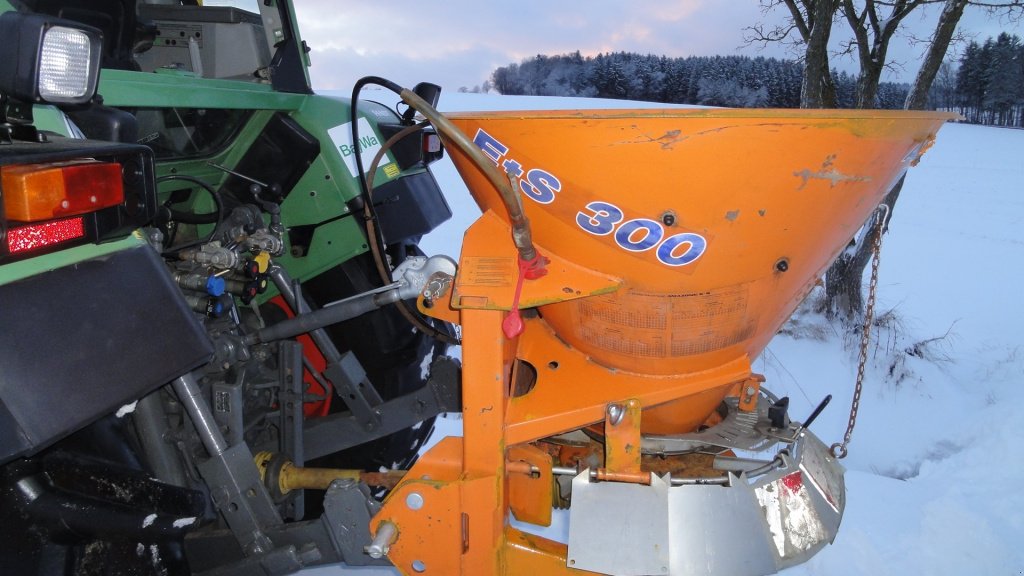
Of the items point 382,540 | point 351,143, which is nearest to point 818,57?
point 351,143

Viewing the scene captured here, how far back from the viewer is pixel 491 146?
1570mm

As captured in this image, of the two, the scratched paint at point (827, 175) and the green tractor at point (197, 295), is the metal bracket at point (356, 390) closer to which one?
the green tractor at point (197, 295)

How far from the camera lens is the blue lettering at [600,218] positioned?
58.8 inches

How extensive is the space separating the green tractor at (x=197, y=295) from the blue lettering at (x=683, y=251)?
0.70m

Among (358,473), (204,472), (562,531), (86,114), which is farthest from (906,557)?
(86,114)

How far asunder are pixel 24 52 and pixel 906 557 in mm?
3538

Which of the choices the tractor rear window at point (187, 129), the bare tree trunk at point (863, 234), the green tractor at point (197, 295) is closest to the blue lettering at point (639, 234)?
the green tractor at point (197, 295)

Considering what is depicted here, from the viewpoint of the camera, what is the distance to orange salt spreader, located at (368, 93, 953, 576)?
1.41m

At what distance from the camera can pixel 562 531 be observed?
3.02 metres

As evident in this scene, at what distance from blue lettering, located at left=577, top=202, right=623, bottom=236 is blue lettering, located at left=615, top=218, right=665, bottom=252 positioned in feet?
0.08

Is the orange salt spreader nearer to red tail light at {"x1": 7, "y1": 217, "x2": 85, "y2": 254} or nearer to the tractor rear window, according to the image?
red tail light at {"x1": 7, "y1": 217, "x2": 85, "y2": 254}

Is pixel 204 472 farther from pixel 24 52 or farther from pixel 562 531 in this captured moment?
pixel 562 531

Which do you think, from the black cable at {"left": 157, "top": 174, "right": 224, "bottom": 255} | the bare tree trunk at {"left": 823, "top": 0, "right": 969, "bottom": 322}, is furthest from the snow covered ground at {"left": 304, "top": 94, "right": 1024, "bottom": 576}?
the black cable at {"left": 157, "top": 174, "right": 224, "bottom": 255}

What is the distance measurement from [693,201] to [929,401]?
179 inches
